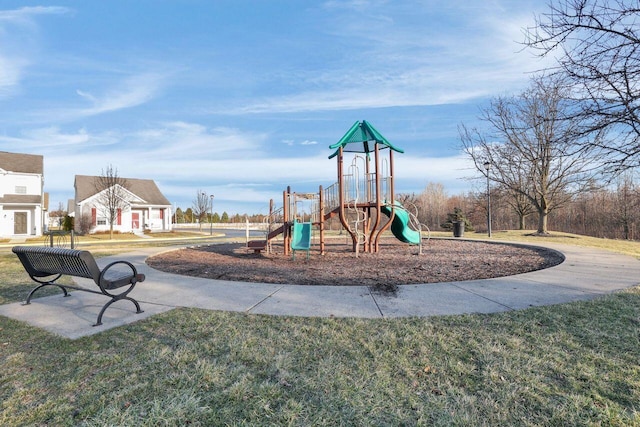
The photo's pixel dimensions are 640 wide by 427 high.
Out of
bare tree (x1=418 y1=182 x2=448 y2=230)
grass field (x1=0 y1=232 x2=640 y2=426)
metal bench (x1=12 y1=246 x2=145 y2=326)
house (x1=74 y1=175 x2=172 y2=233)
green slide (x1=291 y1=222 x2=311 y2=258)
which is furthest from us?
bare tree (x1=418 y1=182 x2=448 y2=230)

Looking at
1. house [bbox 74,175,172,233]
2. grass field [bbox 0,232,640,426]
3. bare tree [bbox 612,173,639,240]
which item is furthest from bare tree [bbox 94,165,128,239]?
bare tree [bbox 612,173,639,240]

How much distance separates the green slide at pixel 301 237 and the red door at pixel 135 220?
97.1ft

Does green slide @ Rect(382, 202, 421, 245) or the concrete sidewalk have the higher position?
green slide @ Rect(382, 202, 421, 245)

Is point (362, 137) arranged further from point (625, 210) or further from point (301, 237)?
point (625, 210)

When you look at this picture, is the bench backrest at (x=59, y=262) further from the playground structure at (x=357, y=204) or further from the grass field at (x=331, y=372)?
the playground structure at (x=357, y=204)

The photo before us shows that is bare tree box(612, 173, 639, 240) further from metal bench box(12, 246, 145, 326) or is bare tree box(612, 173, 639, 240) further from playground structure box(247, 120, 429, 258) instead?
metal bench box(12, 246, 145, 326)

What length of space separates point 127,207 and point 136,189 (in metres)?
4.49

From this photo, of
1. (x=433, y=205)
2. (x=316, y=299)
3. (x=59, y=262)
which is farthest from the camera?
(x=433, y=205)

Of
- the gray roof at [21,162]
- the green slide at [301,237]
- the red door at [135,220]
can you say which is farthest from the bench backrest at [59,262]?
the gray roof at [21,162]

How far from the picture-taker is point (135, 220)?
34.0 meters

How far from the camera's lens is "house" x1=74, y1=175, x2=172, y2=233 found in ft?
104

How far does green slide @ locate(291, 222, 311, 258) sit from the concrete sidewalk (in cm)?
377

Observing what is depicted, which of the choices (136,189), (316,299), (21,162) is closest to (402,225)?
(316,299)

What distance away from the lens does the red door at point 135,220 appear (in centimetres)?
3366
